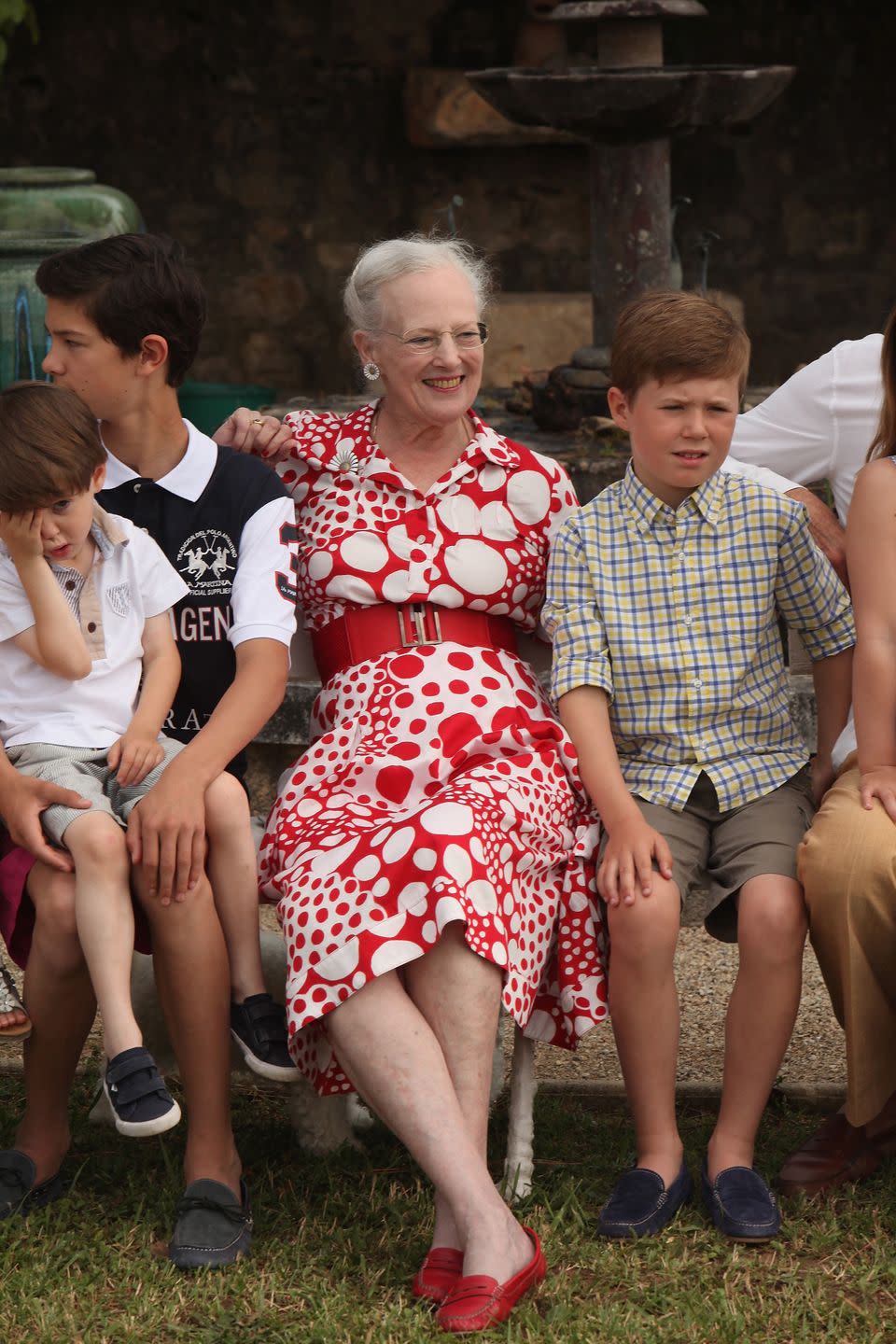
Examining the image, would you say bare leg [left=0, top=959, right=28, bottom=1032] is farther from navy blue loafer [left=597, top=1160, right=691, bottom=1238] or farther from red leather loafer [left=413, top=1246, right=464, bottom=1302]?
navy blue loafer [left=597, top=1160, right=691, bottom=1238]

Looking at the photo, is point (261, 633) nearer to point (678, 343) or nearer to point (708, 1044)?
point (678, 343)

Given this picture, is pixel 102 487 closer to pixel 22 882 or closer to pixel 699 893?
pixel 22 882

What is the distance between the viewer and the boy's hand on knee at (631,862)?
2615 millimetres

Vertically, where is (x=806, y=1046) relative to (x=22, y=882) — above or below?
below

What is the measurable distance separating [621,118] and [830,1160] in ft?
13.8

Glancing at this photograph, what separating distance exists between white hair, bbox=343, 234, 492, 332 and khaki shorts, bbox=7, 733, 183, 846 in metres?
0.87

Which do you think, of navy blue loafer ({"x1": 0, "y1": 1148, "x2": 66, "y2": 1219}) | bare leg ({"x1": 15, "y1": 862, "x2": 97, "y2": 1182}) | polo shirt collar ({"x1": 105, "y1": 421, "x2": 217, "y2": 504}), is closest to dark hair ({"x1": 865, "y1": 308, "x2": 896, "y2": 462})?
polo shirt collar ({"x1": 105, "y1": 421, "x2": 217, "y2": 504})

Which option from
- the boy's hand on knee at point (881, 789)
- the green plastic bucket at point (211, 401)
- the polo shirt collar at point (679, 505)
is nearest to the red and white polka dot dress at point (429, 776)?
the polo shirt collar at point (679, 505)

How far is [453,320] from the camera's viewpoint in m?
2.98

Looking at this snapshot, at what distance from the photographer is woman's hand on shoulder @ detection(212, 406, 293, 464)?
3088 mm

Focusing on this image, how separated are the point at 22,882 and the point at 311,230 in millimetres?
7057

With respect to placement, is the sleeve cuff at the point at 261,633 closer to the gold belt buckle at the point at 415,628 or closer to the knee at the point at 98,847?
the gold belt buckle at the point at 415,628

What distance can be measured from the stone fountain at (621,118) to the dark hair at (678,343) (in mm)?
3345

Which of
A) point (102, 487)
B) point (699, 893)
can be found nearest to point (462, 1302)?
point (102, 487)
